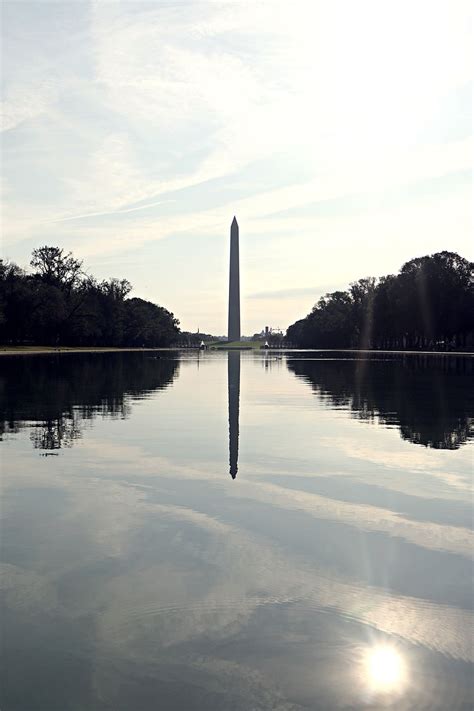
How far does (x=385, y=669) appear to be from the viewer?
5340 mm

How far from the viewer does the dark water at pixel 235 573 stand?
16.9ft

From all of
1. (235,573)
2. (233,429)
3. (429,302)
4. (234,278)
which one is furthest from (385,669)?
(234,278)

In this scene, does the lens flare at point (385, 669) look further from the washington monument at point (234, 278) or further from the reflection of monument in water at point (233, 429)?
the washington monument at point (234, 278)

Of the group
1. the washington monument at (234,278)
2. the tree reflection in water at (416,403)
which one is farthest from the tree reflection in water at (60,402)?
the washington monument at (234,278)

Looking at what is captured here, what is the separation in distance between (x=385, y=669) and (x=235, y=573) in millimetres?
2395

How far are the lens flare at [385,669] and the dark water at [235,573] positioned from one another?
15 mm

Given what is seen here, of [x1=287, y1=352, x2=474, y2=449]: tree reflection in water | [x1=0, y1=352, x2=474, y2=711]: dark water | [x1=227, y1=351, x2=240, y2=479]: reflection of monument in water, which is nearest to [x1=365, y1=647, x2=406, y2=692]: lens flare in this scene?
[x1=0, y1=352, x2=474, y2=711]: dark water

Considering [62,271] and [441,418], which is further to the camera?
A: [62,271]

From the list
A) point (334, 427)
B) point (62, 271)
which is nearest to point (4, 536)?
point (334, 427)

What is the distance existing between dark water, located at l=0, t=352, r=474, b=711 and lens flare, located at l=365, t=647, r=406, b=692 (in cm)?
2

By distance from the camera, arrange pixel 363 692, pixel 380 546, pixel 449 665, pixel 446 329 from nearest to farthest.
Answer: pixel 363 692
pixel 449 665
pixel 380 546
pixel 446 329

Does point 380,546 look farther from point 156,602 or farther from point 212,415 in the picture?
point 212,415

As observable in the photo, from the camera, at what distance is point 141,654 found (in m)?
5.55

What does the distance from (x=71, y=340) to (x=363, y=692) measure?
457 feet
